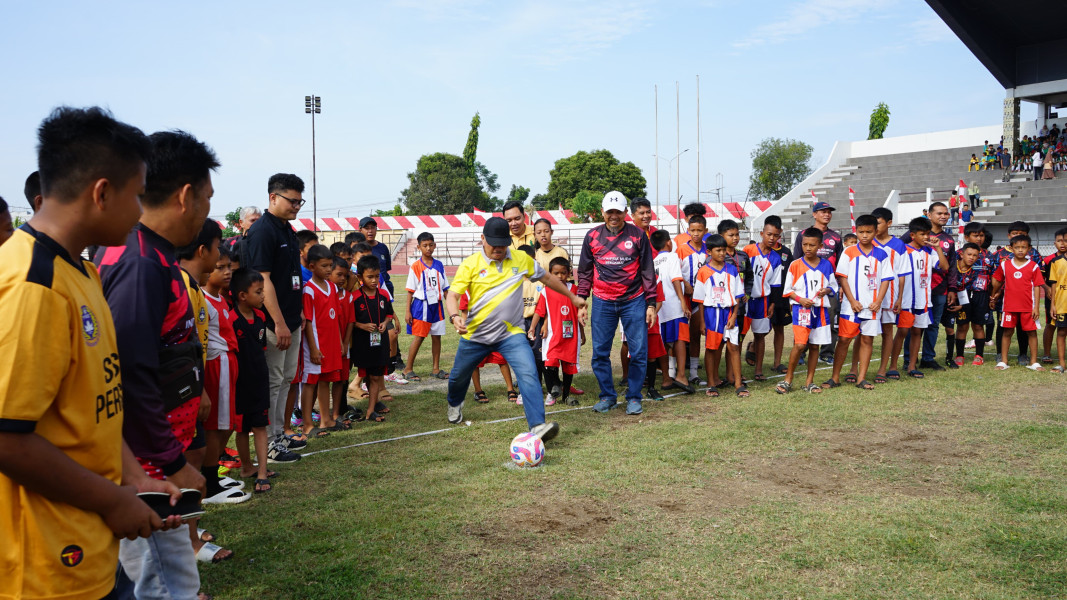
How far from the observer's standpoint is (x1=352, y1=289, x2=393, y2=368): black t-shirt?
7359mm

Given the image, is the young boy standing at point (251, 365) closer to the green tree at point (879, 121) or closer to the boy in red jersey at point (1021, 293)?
the boy in red jersey at point (1021, 293)

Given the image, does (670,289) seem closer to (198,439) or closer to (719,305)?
(719,305)

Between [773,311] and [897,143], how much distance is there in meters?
34.9

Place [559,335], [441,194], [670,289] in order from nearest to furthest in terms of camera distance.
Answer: [559,335], [670,289], [441,194]

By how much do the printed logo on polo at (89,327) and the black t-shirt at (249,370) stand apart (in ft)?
10.5

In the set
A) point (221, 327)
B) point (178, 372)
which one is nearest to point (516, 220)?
point (221, 327)

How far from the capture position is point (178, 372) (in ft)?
9.12

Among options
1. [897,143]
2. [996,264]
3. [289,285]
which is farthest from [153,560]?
[897,143]

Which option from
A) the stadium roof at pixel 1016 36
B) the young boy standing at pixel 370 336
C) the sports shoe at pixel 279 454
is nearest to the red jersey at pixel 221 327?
the sports shoe at pixel 279 454

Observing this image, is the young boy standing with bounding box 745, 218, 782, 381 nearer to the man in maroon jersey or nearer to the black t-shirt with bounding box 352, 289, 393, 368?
the man in maroon jersey

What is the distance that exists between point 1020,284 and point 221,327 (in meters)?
10.2

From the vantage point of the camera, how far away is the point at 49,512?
1719 mm

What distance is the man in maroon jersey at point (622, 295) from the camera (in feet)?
24.9

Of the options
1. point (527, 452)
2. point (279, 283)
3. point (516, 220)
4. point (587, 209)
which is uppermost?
point (587, 209)
